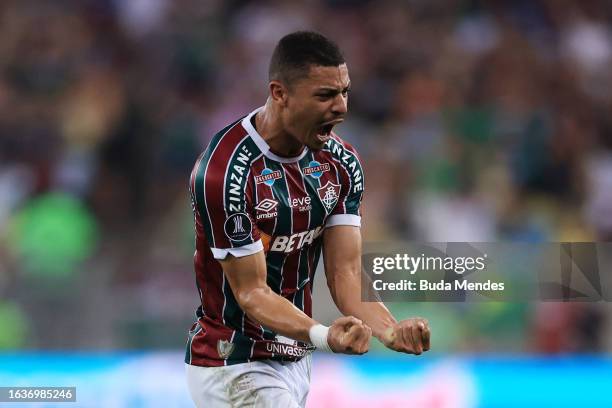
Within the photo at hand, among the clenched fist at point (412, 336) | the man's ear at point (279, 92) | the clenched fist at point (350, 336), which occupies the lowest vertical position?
the clenched fist at point (350, 336)

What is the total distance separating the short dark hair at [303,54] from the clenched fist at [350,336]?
38.9 inches

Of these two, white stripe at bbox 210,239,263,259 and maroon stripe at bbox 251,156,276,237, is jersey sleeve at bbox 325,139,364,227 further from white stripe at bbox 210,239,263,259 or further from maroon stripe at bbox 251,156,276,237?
white stripe at bbox 210,239,263,259

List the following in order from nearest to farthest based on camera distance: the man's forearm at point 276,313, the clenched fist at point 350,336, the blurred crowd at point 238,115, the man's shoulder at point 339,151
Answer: the clenched fist at point 350,336
the man's forearm at point 276,313
the man's shoulder at point 339,151
the blurred crowd at point 238,115

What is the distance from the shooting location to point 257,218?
4.40 meters

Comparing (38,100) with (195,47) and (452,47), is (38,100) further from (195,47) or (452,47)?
(452,47)

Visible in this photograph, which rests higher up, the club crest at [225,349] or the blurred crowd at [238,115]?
the blurred crowd at [238,115]

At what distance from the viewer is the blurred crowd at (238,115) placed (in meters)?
7.87

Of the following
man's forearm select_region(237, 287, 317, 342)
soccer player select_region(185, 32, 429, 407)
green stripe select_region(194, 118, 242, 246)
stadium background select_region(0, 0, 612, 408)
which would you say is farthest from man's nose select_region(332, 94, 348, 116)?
stadium background select_region(0, 0, 612, 408)

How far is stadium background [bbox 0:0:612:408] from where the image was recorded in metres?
7.16

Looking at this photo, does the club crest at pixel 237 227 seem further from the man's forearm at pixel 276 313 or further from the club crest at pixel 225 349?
the club crest at pixel 225 349

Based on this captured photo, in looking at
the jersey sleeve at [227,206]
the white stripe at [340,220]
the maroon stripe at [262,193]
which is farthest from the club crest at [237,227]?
the white stripe at [340,220]

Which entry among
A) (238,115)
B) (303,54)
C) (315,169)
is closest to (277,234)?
(315,169)

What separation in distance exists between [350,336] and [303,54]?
1.11m

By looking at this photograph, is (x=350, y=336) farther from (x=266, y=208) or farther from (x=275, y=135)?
(x=275, y=135)
